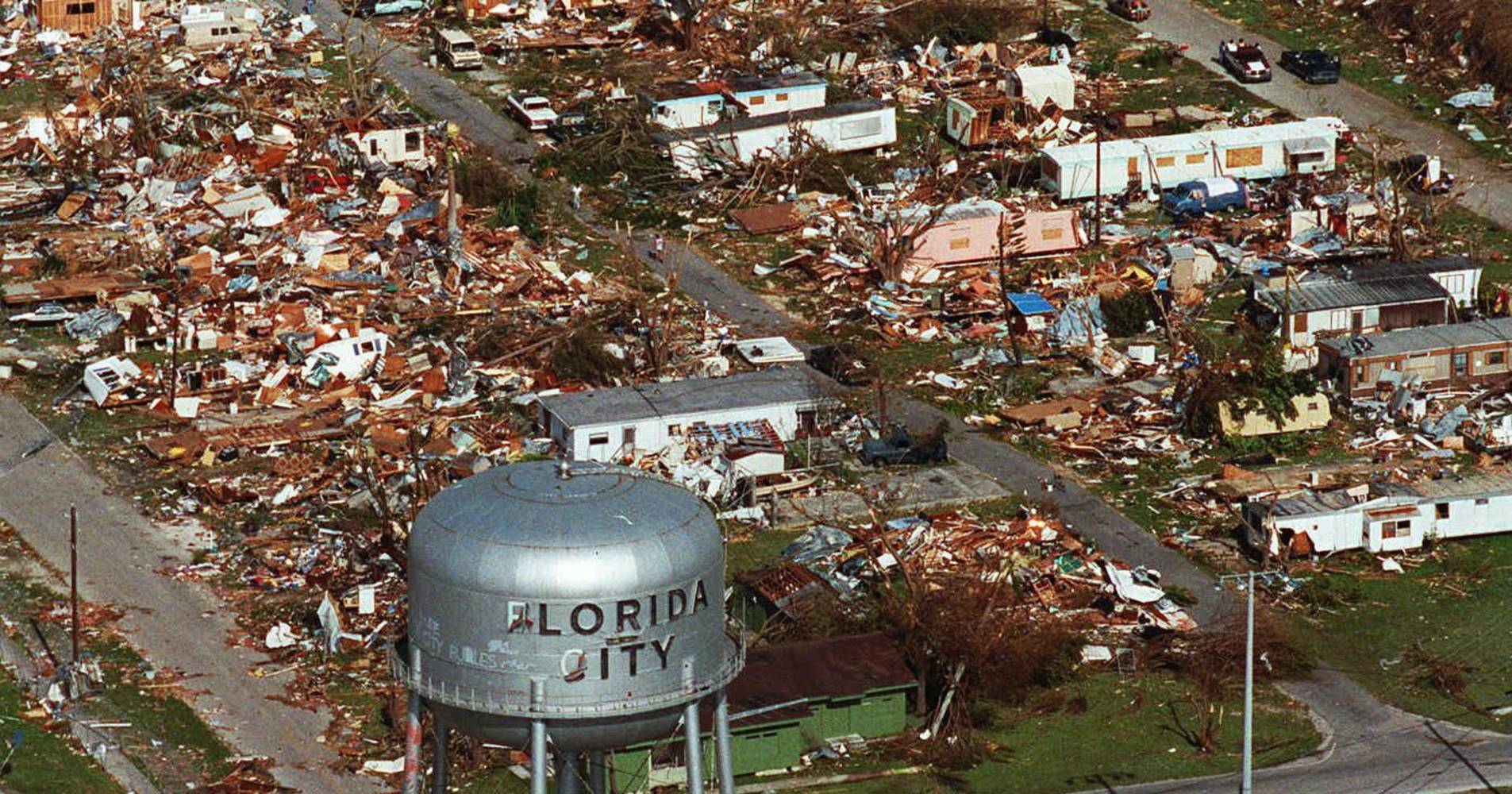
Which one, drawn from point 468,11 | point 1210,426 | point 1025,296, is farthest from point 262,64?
point 1210,426

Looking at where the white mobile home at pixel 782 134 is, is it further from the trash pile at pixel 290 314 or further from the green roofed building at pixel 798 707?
the green roofed building at pixel 798 707

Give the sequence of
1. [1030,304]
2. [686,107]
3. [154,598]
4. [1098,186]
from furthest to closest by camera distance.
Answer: [686,107] → [1098,186] → [1030,304] → [154,598]

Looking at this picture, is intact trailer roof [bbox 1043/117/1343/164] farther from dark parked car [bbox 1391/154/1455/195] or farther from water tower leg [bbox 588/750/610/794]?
water tower leg [bbox 588/750/610/794]

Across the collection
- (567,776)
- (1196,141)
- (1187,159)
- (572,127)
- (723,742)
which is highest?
(723,742)

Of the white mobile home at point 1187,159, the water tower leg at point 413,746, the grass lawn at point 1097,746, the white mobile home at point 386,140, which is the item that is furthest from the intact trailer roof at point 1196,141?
the water tower leg at point 413,746

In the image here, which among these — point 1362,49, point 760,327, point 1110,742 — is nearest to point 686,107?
point 760,327

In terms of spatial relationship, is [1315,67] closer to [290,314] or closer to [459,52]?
[459,52]

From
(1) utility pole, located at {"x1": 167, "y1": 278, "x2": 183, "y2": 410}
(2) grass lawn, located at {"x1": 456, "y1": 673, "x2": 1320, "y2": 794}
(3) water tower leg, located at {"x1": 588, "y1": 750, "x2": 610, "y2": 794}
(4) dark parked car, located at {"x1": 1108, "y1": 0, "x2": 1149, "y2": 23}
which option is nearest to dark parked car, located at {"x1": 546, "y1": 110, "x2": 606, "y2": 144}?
(1) utility pole, located at {"x1": 167, "y1": 278, "x2": 183, "y2": 410}
